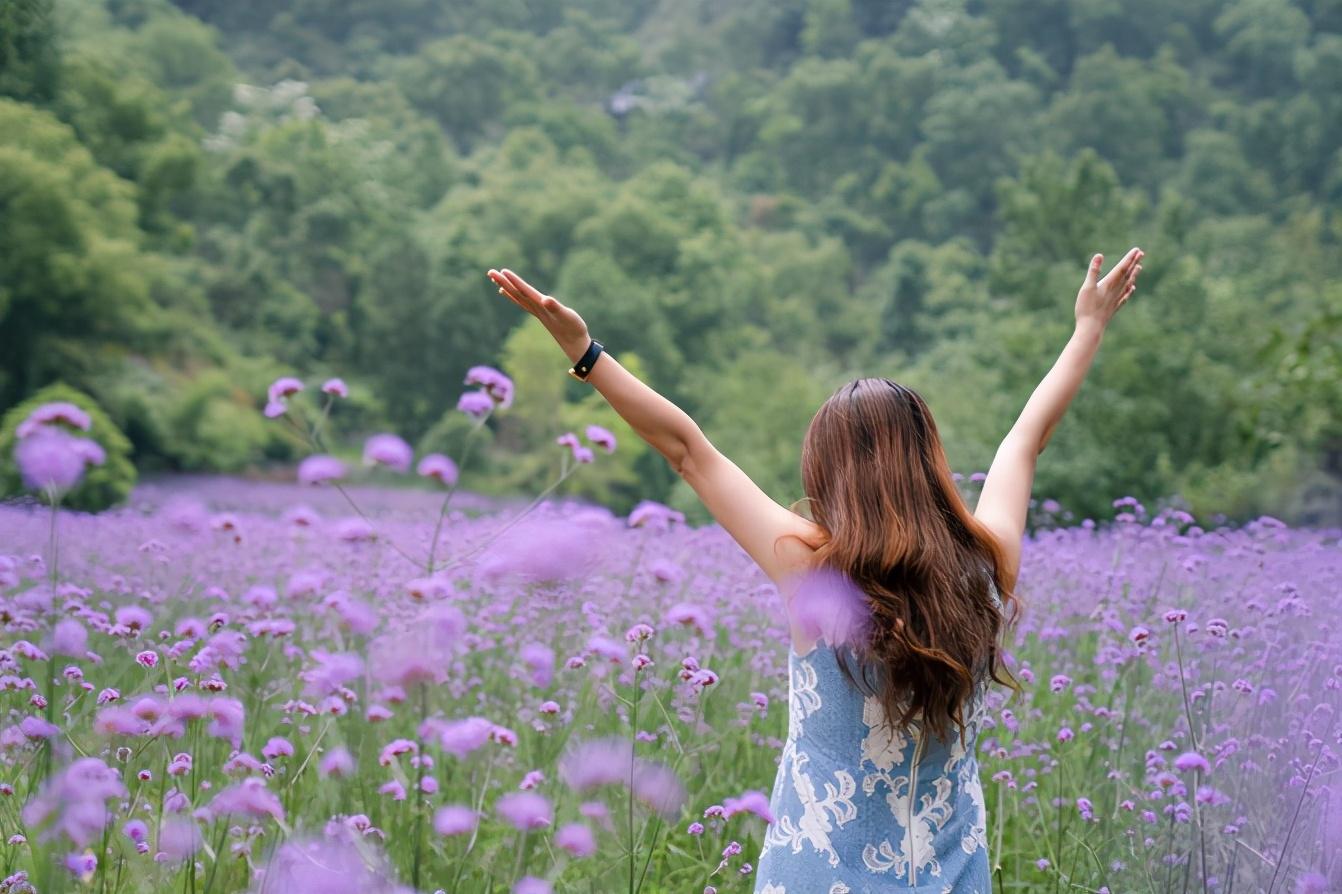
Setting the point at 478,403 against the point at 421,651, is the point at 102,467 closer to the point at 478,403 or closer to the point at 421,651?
the point at 478,403

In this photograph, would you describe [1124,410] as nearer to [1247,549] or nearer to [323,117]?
[1247,549]

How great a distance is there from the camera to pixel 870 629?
1314mm

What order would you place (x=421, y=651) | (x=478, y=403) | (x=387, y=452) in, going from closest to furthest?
1. (x=421, y=651)
2. (x=387, y=452)
3. (x=478, y=403)

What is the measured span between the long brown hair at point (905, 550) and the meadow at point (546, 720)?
0.30m

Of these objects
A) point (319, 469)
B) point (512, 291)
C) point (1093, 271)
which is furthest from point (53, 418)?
point (1093, 271)

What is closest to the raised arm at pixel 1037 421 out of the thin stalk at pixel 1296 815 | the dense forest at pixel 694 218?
the thin stalk at pixel 1296 815

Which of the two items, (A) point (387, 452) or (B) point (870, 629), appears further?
(A) point (387, 452)

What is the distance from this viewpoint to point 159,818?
5.75ft

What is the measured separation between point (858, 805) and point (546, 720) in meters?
1.41

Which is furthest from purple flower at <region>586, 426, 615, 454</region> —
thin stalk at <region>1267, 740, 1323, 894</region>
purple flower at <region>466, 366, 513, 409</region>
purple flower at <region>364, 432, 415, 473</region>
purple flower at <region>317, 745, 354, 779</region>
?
thin stalk at <region>1267, 740, 1323, 894</region>

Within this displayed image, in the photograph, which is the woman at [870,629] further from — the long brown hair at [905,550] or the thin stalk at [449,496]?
the thin stalk at [449,496]

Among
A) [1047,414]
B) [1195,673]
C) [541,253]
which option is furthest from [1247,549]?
[541,253]

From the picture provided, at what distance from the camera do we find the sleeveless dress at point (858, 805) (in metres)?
1.35

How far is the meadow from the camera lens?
151cm
